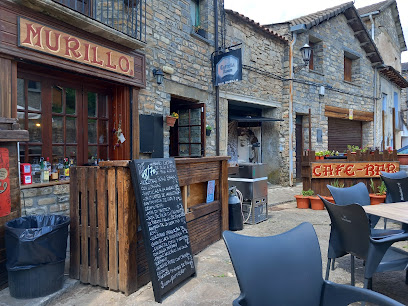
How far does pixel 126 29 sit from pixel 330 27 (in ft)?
28.7

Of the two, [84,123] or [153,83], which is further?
[153,83]

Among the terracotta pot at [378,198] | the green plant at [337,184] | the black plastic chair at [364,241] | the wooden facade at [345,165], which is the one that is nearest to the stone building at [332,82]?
the wooden facade at [345,165]

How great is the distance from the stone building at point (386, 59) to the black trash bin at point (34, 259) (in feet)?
45.4

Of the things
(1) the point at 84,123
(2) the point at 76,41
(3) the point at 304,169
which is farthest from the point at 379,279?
(2) the point at 76,41

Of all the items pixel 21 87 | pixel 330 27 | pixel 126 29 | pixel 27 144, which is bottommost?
pixel 27 144

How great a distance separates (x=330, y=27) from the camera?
11.0 metres

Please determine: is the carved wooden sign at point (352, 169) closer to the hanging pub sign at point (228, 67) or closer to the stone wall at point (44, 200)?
the hanging pub sign at point (228, 67)

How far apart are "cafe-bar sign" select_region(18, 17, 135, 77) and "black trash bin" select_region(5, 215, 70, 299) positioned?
8.15ft

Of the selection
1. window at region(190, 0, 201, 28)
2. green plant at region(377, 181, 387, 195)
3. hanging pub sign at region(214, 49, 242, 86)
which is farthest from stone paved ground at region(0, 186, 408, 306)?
window at region(190, 0, 201, 28)

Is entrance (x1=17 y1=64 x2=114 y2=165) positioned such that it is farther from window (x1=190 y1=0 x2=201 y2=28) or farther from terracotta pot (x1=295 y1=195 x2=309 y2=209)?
terracotta pot (x1=295 y1=195 x2=309 y2=209)

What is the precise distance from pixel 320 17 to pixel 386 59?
8.32 meters

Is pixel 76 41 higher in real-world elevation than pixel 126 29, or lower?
lower

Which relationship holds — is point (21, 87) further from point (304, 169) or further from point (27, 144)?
point (304, 169)

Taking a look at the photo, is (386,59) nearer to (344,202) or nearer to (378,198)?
(378,198)
